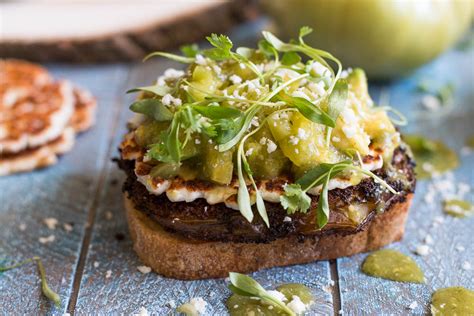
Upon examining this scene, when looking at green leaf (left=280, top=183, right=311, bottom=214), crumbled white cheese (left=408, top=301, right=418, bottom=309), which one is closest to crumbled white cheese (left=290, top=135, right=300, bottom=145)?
green leaf (left=280, top=183, right=311, bottom=214)

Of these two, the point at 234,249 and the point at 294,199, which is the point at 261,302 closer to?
the point at 234,249

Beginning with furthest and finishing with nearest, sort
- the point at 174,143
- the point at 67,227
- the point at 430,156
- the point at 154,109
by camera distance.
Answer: the point at 430,156
the point at 67,227
the point at 154,109
the point at 174,143

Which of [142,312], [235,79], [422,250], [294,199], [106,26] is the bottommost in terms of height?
[106,26]

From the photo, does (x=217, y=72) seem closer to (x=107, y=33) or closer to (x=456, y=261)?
(x=456, y=261)

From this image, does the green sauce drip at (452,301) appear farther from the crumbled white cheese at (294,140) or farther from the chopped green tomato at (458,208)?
the crumbled white cheese at (294,140)

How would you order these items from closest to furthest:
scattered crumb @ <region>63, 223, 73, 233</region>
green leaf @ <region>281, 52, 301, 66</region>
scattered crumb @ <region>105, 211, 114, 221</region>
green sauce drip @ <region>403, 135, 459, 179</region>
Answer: green leaf @ <region>281, 52, 301, 66</region> → scattered crumb @ <region>63, 223, 73, 233</region> → scattered crumb @ <region>105, 211, 114, 221</region> → green sauce drip @ <region>403, 135, 459, 179</region>

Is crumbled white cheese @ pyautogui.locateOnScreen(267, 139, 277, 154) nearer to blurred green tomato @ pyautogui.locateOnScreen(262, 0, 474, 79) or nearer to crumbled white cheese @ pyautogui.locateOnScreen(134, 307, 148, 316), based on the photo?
crumbled white cheese @ pyautogui.locateOnScreen(134, 307, 148, 316)

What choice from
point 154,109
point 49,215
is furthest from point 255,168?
point 49,215

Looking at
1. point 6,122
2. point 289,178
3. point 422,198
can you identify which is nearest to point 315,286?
point 289,178
